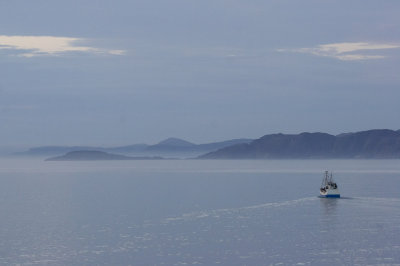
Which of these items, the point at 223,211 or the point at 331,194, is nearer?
the point at 223,211

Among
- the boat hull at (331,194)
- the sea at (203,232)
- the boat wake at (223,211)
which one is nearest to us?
the sea at (203,232)

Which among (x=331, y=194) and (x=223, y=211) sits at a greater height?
(x=331, y=194)

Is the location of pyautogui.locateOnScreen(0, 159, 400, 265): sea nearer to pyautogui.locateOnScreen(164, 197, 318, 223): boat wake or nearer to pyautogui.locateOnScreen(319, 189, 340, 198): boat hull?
pyautogui.locateOnScreen(164, 197, 318, 223): boat wake

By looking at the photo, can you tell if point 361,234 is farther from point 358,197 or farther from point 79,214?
point 358,197

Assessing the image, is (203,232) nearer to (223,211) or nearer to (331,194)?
(223,211)

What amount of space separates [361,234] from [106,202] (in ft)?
199

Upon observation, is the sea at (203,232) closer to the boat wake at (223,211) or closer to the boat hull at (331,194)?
the boat wake at (223,211)

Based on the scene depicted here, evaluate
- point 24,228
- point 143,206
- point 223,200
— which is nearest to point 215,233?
point 24,228

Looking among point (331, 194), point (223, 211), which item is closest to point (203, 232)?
point (223, 211)

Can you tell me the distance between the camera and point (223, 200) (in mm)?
126438

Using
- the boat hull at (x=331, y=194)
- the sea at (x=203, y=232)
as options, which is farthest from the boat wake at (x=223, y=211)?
the boat hull at (x=331, y=194)

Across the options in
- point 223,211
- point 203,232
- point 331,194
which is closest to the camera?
point 203,232

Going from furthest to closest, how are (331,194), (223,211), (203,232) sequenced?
(331,194) → (223,211) → (203,232)

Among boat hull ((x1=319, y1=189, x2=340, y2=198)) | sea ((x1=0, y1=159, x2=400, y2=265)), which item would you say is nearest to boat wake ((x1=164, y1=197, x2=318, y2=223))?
sea ((x1=0, y1=159, x2=400, y2=265))
